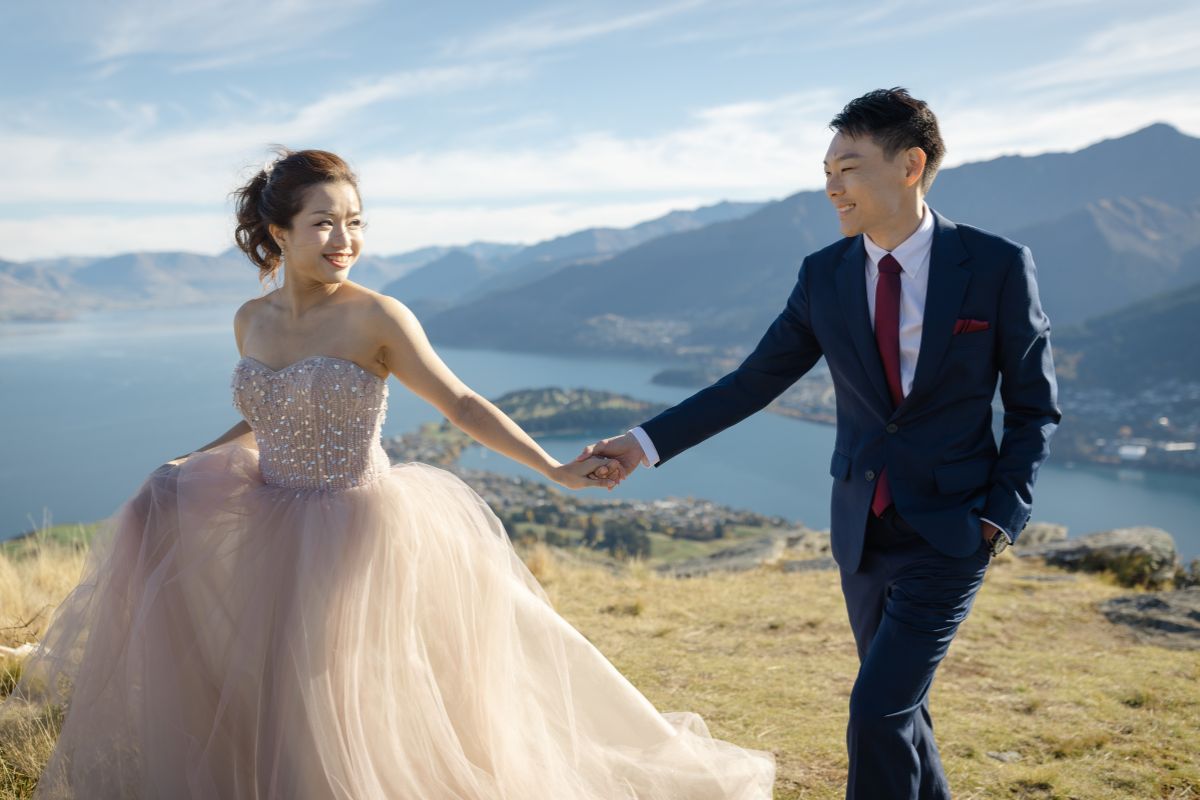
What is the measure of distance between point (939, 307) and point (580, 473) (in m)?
1.49

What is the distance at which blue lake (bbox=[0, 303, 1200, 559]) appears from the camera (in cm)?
4088

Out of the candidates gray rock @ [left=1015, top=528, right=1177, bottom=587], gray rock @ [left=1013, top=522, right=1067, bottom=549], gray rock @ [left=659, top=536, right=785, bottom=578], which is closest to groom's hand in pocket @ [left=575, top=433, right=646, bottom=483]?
gray rock @ [left=659, top=536, right=785, bottom=578]

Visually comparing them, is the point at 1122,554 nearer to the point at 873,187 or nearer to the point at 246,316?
the point at 873,187

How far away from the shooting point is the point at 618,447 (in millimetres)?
3275

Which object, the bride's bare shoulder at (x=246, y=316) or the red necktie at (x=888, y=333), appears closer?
the red necktie at (x=888, y=333)

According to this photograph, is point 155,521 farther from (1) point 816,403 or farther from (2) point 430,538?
(1) point 816,403

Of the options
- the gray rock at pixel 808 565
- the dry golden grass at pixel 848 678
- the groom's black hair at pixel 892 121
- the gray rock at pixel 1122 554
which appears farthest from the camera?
the gray rock at pixel 808 565

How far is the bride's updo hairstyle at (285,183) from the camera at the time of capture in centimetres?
288

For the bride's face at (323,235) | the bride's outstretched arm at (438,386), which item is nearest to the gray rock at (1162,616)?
the bride's outstretched arm at (438,386)

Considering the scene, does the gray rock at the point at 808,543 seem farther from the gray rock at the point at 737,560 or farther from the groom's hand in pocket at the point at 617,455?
the groom's hand in pocket at the point at 617,455

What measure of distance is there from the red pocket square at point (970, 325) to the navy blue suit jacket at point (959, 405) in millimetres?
11

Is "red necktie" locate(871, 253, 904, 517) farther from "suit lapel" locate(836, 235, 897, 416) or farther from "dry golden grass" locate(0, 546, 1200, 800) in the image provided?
"dry golden grass" locate(0, 546, 1200, 800)

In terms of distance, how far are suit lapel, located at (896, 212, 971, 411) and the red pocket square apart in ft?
0.07

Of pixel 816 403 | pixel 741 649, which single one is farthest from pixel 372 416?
pixel 816 403
